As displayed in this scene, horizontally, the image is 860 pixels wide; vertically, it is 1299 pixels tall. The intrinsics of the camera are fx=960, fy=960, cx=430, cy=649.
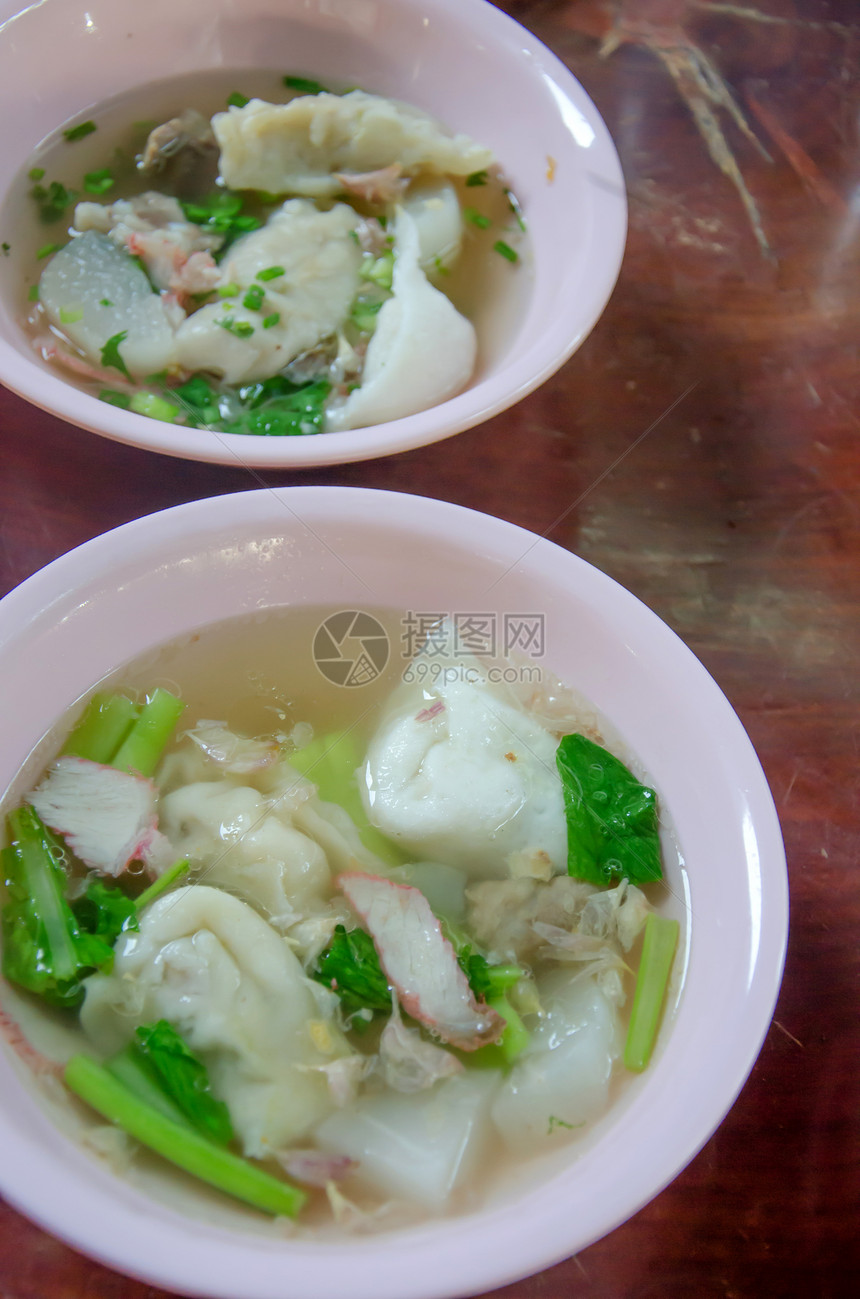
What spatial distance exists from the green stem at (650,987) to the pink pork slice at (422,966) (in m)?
0.14

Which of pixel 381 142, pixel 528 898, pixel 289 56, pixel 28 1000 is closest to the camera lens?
pixel 28 1000

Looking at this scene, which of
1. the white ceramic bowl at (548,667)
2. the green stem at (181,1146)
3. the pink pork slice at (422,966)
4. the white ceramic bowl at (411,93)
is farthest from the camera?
the white ceramic bowl at (411,93)

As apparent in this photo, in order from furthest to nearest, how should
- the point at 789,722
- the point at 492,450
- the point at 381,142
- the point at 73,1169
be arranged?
the point at 381,142 < the point at 492,450 < the point at 789,722 < the point at 73,1169

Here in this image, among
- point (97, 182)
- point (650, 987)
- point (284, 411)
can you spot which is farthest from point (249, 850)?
point (97, 182)

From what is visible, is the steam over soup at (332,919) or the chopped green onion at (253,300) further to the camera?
the chopped green onion at (253,300)

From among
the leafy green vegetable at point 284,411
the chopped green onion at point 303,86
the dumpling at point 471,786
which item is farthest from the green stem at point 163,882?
the chopped green onion at point 303,86

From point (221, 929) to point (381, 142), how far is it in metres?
1.39

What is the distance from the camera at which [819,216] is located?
174 centimetres

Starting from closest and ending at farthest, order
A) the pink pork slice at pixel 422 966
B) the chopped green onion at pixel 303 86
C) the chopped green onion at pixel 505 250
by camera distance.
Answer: the pink pork slice at pixel 422 966 < the chopped green onion at pixel 505 250 < the chopped green onion at pixel 303 86

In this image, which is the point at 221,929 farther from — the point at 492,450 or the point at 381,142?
the point at 381,142

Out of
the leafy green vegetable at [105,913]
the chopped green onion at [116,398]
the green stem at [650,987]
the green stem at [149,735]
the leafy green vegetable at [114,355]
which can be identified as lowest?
the green stem at [650,987]

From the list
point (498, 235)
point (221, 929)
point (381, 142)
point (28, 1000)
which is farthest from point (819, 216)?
point (28, 1000)

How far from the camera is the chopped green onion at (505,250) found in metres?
1.66

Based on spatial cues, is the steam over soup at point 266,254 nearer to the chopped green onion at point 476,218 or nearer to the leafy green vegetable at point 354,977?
the chopped green onion at point 476,218
